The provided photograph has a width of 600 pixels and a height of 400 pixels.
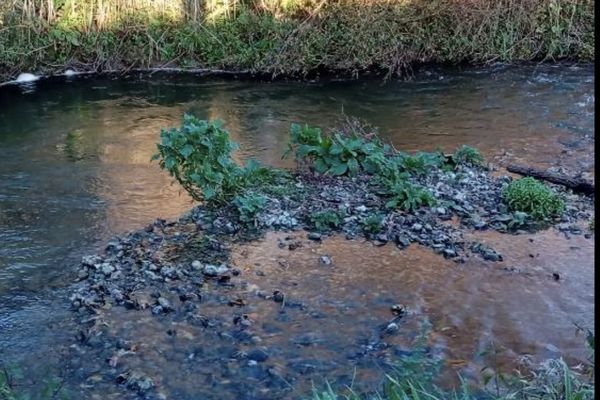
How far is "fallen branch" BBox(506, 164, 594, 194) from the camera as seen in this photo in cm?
752

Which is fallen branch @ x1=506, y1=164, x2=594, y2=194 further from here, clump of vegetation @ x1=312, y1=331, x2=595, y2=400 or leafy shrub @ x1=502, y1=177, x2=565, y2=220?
clump of vegetation @ x1=312, y1=331, x2=595, y2=400

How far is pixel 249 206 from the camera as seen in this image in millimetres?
6934

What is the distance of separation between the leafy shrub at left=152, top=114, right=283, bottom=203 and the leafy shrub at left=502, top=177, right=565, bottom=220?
2.45 metres

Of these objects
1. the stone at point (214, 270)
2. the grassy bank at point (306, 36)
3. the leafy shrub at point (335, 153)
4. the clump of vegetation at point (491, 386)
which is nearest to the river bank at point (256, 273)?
the stone at point (214, 270)

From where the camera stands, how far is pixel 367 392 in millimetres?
4457

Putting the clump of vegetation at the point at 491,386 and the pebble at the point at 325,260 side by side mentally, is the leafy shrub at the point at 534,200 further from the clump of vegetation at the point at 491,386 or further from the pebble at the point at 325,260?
→ the clump of vegetation at the point at 491,386

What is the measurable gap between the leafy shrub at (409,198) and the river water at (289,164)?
77 centimetres

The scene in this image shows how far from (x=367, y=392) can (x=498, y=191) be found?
3.53 metres

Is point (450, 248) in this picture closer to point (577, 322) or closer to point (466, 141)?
point (577, 322)

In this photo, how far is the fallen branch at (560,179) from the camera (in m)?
7.52

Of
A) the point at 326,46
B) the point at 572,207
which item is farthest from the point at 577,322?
the point at 326,46

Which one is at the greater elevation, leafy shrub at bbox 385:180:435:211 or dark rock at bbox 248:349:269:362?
leafy shrub at bbox 385:180:435:211

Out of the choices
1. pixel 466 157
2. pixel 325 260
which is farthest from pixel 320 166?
pixel 325 260

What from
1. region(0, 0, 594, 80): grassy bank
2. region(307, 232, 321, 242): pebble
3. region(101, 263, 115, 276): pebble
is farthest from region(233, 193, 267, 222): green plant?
region(0, 0, 594, 80): grassy bank
